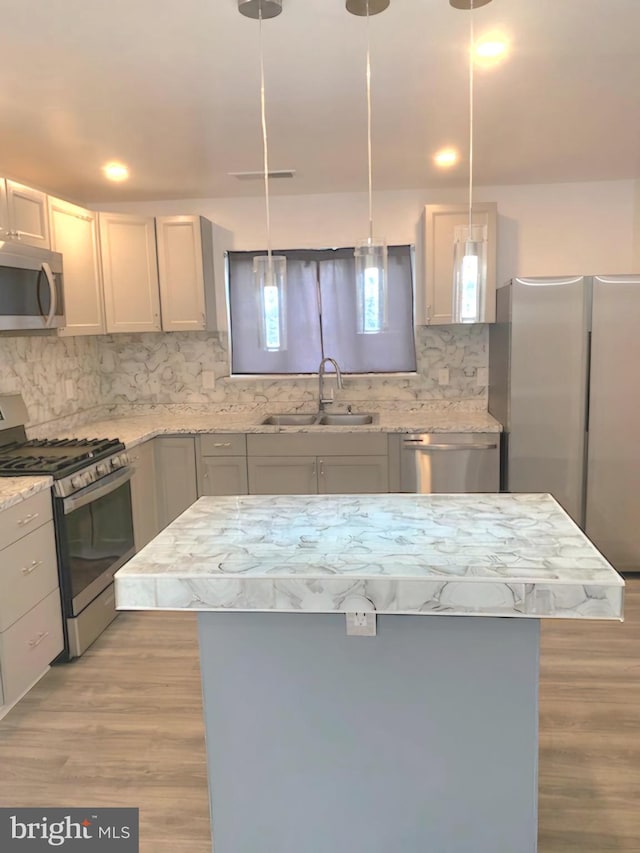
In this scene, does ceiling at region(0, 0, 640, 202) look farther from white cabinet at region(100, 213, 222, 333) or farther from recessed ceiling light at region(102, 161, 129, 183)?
white cabinet at region(100, 213, 222, 333)

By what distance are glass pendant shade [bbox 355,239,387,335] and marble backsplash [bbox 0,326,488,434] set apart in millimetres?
2811

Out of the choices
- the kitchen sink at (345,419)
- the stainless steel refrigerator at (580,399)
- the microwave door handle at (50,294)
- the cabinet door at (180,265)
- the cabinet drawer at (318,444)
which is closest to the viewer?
the microwave door handle at (50,294)

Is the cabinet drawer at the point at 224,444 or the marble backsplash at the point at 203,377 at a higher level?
the marble backsplash at the point at 203,377

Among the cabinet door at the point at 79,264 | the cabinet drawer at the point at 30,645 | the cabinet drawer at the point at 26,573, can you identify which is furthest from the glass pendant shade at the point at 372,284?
the cabinet door at the point at 79,264

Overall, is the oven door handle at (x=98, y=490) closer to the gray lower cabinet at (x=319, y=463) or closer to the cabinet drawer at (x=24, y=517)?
the cabinet drawer at (x=24, y=517)

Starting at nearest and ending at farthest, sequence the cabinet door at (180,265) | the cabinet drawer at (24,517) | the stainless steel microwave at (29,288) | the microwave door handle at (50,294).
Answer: the cabinet drawer at (24,517) → the stainless steel microwave at (29,288) → the microwave door handle at (50,294) → the cabinet door at (180,265)

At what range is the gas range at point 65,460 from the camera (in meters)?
2.89

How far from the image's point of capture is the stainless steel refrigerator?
369 cm

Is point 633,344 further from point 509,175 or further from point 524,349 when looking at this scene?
point 509,175

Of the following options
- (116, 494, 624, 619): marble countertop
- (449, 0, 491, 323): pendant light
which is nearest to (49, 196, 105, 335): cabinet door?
(116, 494, 624, 619): marble countertop

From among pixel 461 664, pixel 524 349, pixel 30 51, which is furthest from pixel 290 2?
pixel 524 349

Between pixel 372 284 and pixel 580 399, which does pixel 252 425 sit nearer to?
pixel 580 399

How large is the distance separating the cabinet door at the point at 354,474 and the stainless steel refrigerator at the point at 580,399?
0.76 meters

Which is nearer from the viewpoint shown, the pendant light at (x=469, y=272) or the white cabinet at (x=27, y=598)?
the pendant light at (x=469, y=272)
